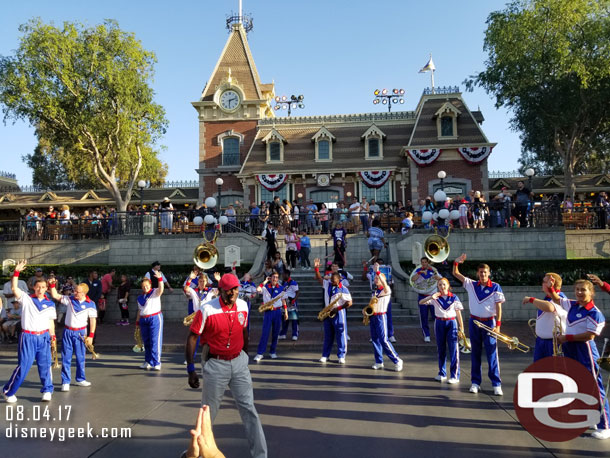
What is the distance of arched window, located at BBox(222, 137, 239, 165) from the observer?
31.6 m

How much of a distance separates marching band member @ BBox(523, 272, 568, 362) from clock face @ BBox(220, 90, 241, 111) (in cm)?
2835

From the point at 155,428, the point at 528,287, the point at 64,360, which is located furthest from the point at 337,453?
the point at 528,287

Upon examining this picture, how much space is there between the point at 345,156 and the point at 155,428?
1020 inches

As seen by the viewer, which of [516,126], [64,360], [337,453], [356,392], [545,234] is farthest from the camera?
[516,126]

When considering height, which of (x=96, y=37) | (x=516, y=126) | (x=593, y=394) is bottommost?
(x=593, y=394)

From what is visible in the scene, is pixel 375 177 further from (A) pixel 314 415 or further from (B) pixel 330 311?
(A) pixel 314 415

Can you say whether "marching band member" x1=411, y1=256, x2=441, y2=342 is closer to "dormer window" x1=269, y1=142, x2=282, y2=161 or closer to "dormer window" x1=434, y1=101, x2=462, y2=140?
"dormer window" x1=434, y1=101, x2=462, y2=140

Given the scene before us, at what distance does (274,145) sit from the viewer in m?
30.6

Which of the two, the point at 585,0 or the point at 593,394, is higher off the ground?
the point at 585,0

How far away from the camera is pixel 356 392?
24.8 feet

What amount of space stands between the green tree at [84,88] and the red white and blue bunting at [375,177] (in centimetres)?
1380

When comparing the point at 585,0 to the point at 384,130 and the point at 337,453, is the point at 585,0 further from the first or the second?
the point at 337,453

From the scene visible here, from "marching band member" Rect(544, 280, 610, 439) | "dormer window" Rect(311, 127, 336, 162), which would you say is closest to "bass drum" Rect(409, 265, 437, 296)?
"marching band member" Rect(544, 280, 610, 439)

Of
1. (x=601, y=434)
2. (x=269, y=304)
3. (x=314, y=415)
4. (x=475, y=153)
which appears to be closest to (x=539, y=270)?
(x=269, y=304)
